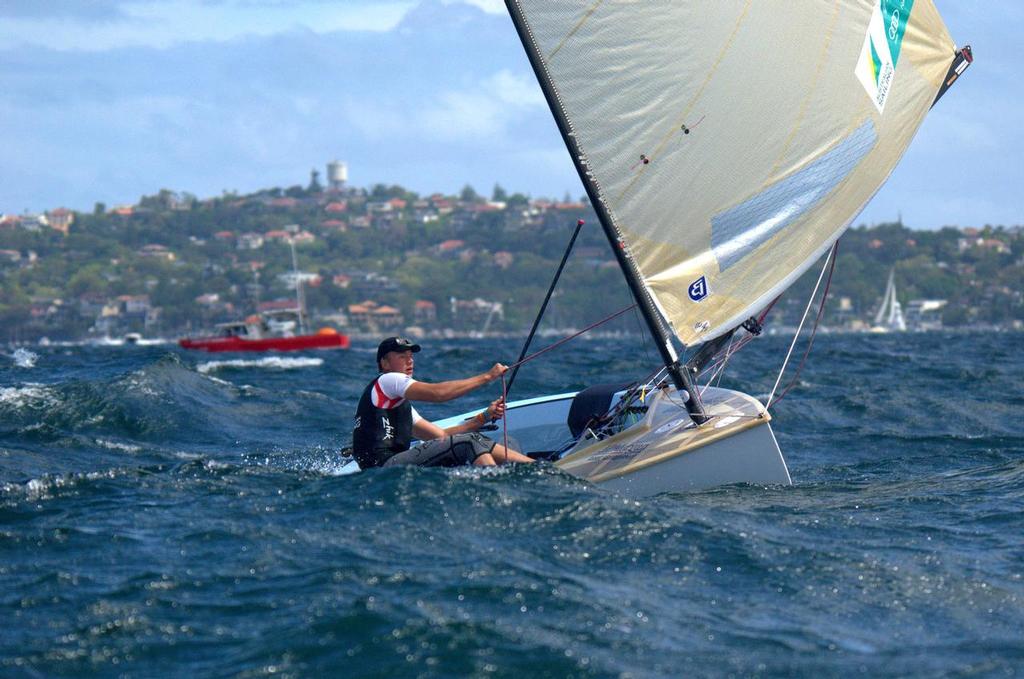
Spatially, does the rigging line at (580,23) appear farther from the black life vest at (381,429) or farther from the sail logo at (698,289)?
the black life vest at (381,429)

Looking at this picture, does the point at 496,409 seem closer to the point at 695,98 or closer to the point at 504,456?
the point at 504,456

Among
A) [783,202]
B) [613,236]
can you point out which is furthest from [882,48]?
[613,236]

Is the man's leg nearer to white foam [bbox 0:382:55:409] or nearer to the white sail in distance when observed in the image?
the white sail in distance

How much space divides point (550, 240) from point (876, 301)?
116ft

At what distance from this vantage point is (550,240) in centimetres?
13788

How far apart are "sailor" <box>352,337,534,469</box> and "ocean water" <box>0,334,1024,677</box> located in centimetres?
27

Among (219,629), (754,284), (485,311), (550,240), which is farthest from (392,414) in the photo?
(550,240)

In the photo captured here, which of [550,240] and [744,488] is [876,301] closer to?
[550,240]

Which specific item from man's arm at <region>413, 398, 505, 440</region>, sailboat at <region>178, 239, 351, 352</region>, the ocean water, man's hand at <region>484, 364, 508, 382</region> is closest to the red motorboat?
sailboat at <region>178, 239, 351, 352</region>

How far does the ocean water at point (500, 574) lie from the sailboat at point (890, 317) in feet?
312

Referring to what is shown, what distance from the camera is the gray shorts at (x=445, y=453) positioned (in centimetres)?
749

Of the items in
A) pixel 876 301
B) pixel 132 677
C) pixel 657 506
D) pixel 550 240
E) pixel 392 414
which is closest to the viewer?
pixel 132 677

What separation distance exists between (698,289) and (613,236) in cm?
62

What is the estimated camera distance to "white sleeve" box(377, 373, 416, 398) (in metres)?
7.62
